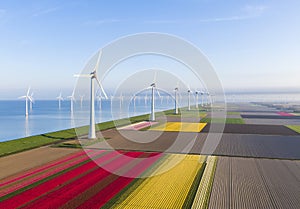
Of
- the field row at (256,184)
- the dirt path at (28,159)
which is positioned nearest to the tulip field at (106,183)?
the dirt path at (28,159)

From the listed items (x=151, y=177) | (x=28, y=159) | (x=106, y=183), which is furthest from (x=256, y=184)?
(x=28, y=159)

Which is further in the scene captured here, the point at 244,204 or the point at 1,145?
the point at 1,145

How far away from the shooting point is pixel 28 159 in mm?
25188

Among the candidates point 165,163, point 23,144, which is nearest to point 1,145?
point 23,144

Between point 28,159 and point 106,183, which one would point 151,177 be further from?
point 28,159

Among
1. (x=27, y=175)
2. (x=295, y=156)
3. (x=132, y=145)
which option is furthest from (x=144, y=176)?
(x=295, y=156)

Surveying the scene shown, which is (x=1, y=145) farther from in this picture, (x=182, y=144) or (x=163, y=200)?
(x=163, y=200)

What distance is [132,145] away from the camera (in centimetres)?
3341

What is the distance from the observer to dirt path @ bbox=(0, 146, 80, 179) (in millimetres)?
21469

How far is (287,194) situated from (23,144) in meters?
27.6

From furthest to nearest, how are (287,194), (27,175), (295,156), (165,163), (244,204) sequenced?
1. (295,156)
2. (165,163)
3. (27,175)
4. (287,194)
5. (244,204)

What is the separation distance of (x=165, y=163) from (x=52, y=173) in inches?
348

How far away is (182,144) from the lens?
34500mm

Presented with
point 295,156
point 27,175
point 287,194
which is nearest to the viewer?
point 287,194
